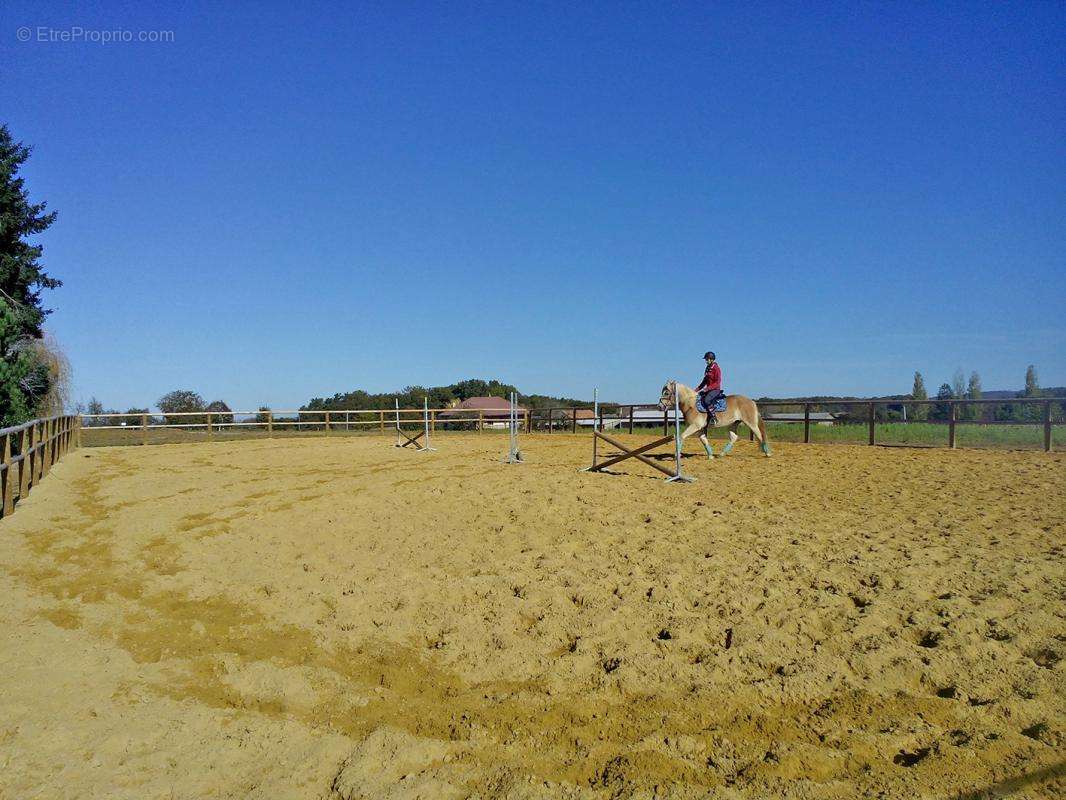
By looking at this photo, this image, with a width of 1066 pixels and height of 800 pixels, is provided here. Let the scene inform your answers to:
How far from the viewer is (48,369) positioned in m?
20.7

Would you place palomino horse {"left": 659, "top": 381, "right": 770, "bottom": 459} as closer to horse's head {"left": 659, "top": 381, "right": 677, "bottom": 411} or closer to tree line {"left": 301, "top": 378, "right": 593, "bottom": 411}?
horse's head {"left": 659, "top": 381, "right": 677, "bottom": 411}

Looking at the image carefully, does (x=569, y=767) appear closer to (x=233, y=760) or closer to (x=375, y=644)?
(x=233, y=760)

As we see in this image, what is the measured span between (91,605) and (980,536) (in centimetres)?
782

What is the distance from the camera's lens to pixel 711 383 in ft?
42.5

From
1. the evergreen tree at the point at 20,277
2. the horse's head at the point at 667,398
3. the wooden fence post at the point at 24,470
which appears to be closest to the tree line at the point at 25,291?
the evergreen tree at the point at 20,277

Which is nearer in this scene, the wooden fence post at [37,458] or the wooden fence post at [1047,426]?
the wooden fence post at [37,458]

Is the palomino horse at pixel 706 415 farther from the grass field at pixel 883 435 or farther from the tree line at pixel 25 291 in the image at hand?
the tree line at pixel 25 291

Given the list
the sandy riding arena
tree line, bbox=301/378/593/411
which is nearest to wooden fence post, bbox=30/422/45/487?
the sandy riding arena

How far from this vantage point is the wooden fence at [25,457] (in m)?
8.24

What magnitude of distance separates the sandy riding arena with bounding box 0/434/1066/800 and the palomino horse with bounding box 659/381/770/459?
495 cm

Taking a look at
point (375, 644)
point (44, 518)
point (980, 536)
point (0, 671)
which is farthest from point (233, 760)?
point (44, 518)

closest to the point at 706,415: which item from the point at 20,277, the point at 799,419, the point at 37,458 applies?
the point at 799,419

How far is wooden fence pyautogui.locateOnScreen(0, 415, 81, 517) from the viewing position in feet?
27.0

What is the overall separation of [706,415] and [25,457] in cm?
1174
